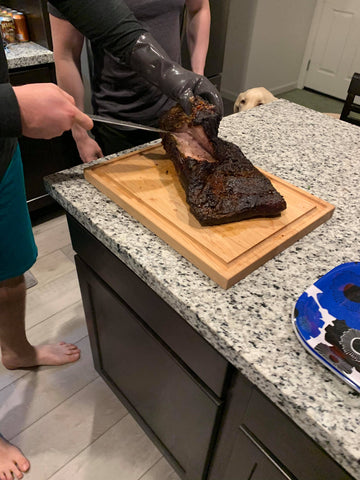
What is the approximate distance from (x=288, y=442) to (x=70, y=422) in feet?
3.17

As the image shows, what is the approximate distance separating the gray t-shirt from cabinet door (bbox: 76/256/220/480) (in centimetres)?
57

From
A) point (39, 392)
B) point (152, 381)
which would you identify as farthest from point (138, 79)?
point (39, 392)

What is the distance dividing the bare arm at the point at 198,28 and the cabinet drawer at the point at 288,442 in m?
1.18

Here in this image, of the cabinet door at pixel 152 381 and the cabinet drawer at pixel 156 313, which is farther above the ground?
the cabinet drawer at pixel 156 313

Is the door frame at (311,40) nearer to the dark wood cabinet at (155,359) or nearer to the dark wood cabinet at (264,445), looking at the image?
the dark wood cabinet at (155,359)

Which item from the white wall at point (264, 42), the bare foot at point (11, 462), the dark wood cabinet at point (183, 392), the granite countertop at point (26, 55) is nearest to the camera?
the dark wood cabinet at point (183, 392)

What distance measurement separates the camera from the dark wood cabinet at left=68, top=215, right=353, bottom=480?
589 mm

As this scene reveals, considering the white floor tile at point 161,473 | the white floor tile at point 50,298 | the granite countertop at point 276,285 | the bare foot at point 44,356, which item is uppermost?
the granite countertop at point 276,285

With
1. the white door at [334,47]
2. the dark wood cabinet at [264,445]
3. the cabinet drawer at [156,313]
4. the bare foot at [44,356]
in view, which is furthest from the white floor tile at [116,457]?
the white door at [334,47]

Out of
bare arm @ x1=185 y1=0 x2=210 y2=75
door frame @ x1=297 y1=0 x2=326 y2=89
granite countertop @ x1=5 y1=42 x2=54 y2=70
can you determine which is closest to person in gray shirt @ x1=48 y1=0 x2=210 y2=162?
bare arm @ x1=185 y1=0 x2=210 y2=75

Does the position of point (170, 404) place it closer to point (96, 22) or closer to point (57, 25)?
point (96, 22)

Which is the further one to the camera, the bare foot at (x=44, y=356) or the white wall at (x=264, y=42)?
the white wall at (x=264, y=42)

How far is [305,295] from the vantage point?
60 cm

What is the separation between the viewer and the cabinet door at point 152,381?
80 cm
